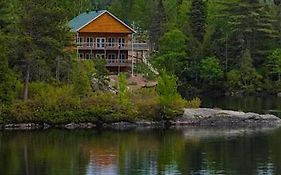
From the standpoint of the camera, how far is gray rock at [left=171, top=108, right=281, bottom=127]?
50812 millimetres

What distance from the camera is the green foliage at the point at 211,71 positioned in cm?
8044

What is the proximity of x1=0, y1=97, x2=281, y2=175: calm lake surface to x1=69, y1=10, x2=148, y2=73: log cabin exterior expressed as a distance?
87.1 feet

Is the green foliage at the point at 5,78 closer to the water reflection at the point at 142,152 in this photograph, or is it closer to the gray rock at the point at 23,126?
the gray rock at the point at 23,126

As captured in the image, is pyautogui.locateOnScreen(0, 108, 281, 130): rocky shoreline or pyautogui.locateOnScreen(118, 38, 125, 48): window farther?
pyautogui.locateOnScreen(118, 38, 125, 48): window

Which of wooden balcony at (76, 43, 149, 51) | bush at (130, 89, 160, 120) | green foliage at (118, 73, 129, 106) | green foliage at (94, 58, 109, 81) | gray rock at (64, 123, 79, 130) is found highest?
wooden balcony at (76, 43, 149, 51)

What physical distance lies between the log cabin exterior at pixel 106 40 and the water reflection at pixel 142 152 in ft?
88.0

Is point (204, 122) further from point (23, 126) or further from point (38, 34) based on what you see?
point (38, 34)

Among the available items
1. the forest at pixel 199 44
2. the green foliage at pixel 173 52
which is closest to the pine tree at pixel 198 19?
the forest at pixel 199 44

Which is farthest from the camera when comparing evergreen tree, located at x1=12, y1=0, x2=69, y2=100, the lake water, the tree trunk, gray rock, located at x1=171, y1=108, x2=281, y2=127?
the lake water

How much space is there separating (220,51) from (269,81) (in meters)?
6.28

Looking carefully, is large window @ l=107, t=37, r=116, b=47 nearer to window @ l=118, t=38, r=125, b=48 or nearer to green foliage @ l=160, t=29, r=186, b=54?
window @ l=118, t=38, r=125, b=48

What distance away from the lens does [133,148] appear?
41.7 meters

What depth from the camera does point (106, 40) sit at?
246 feet

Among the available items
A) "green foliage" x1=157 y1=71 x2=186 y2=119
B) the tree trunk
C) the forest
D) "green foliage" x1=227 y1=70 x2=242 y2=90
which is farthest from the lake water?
the tree trunk
